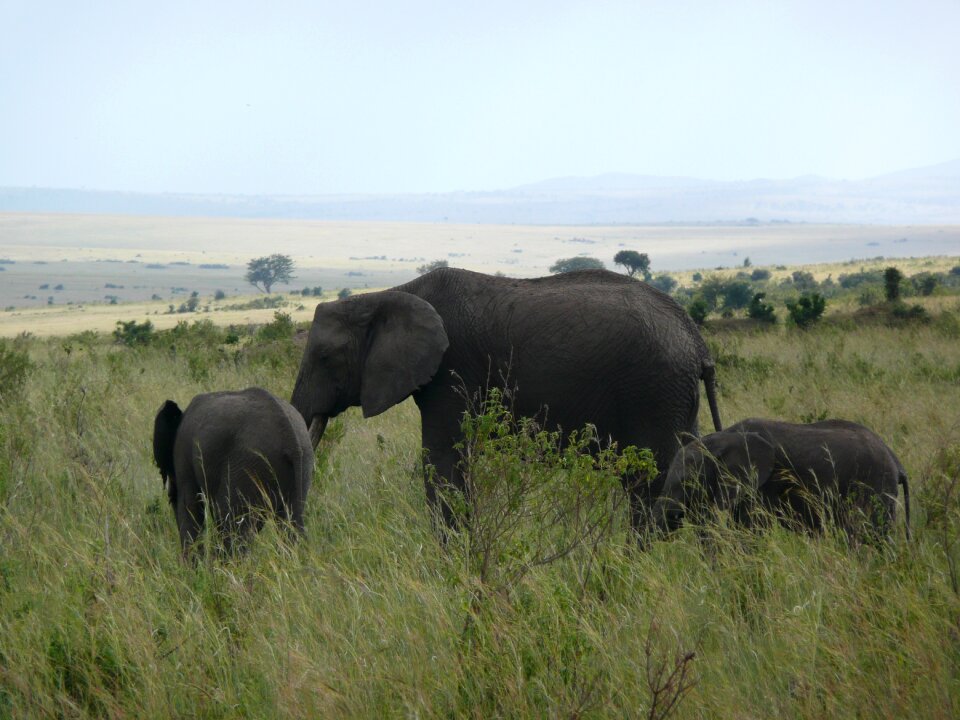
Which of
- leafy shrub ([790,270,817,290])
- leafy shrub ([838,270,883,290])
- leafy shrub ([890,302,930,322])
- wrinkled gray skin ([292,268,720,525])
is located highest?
wrinkled gray skin ([292,268,720,525])

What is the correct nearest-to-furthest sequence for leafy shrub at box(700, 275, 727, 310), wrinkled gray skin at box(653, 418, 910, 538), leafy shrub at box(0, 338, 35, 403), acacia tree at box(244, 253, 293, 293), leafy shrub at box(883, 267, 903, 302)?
wrinkled gray skin at box(653, 418, 910, 538) → leafy shrub at box(0, 338, 35, 403) → leafy shrub at box(883, 267, 903, 302) → leafy shrub at box(700, 275, 727, 310) → acacia tree at box(244, 253, 293, 293)

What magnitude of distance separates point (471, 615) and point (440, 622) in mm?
134

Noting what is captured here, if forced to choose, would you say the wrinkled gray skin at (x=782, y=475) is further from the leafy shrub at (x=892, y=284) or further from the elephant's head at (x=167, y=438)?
the leafy shrub at (x=892, y=284)

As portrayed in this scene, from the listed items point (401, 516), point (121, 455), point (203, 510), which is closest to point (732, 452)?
Answer: point (401, 516)

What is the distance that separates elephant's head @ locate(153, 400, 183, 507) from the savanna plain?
393mm

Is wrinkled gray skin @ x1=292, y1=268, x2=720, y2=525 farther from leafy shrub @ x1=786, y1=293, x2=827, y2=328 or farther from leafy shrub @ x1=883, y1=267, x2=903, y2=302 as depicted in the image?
leafy shrub @ x1=883, y1=267, x2=903, y2=302

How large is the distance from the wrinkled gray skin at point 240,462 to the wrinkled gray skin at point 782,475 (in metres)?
2.23

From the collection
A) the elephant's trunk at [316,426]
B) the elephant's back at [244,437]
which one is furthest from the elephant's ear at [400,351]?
the elephant's back at [244,437]

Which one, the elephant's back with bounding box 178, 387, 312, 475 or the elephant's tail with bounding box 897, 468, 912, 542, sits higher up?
the elephant's back with bounding box 178, 387, 312, 475

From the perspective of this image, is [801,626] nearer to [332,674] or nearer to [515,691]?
[515,691]

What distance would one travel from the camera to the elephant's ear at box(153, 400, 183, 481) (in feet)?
19.3

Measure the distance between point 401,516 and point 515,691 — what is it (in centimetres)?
270

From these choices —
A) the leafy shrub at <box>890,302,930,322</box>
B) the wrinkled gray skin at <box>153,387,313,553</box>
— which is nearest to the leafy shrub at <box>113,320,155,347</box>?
the wrinkled gray skin at <box>153,387,313,553</box>

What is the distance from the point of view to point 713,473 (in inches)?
247
